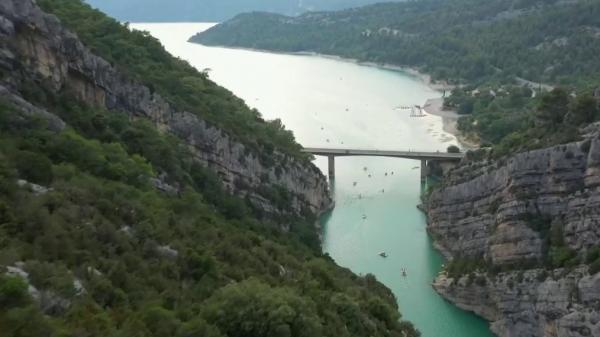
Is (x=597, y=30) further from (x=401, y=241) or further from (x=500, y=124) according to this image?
(x=401, y=241)

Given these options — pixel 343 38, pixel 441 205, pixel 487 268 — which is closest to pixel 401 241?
pixel 441 205

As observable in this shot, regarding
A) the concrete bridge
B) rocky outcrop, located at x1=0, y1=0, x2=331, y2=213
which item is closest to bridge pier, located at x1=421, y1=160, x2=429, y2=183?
the concrete bridge

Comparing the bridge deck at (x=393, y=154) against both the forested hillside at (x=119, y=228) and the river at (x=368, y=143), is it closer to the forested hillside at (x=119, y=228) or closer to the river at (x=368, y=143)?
the river at (x=368, y=143)

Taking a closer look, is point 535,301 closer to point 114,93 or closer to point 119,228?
point 119,228

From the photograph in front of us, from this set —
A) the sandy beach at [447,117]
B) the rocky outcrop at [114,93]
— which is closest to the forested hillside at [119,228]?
the rocky outcrop at [114,93]

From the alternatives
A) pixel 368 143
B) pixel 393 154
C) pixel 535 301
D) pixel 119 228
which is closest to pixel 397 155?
pixel 393 154

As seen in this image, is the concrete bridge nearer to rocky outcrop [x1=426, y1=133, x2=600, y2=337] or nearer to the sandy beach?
the sandy beach
